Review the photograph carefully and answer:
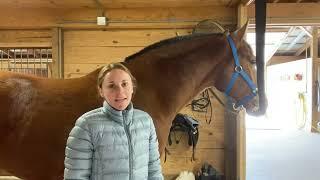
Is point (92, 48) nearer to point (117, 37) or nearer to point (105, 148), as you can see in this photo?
point (117, 37)

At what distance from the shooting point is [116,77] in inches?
49.8

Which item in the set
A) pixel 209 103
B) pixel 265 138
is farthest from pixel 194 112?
pixel 265 138

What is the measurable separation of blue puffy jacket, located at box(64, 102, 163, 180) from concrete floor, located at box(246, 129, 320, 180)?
320 cm

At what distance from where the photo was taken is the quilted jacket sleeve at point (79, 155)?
1.20m

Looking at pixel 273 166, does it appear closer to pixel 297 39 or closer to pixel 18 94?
pixel 18 94

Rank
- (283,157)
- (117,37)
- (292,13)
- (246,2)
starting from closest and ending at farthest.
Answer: (246,2) → (292,13) → (117,37) → (283,157)

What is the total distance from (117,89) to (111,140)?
0.64 ft

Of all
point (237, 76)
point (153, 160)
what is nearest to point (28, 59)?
point (237, 76)

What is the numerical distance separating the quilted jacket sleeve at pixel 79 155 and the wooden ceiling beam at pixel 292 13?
3.19m

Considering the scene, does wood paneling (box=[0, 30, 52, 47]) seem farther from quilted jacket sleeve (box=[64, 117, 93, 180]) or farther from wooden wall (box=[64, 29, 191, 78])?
quilted jacket sleeve (box=[64, 117, 93, 180])

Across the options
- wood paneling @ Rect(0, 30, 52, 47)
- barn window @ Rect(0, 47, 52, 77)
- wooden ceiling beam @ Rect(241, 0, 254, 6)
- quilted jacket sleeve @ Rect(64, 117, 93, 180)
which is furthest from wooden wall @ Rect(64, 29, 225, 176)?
quilted jacket sleeve @ Rect(64, 117, 93, 180)

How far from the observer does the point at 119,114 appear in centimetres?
126

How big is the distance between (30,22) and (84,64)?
81 cm

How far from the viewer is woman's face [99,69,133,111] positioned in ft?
4.11
